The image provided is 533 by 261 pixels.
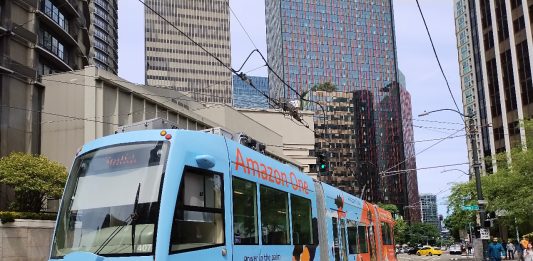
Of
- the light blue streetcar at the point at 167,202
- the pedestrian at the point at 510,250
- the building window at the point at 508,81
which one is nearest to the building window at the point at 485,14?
the building window at the point at 508,81

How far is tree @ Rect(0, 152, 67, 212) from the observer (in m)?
28.9

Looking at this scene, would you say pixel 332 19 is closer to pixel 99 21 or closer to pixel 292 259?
pixel 99 21

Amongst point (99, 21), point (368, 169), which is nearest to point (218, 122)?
point (99, 21)

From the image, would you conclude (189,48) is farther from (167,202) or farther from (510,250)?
(167,202)

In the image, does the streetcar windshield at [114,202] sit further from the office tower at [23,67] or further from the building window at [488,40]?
the building window at [488,40]

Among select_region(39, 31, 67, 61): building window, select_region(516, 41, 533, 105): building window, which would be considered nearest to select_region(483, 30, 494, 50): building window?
select_region(516, 41, 533, 105): building window

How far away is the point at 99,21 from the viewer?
117312 mm

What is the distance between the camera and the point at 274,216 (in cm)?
1091

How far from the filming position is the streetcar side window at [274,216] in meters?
10.5

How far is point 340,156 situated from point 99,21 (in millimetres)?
61251

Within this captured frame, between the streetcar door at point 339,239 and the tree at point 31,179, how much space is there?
18344 millimetres

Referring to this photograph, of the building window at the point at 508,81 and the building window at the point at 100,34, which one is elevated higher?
the building window at the point at 100,34

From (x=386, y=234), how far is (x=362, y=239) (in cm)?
445

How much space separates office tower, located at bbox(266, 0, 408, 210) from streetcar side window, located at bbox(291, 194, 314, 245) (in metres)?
128
